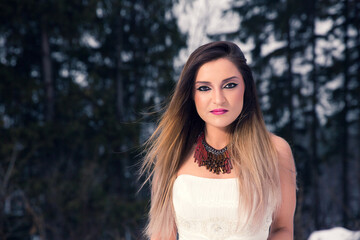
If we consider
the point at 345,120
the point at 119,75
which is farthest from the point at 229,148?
the point at 119,75

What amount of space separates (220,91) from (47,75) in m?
10.5

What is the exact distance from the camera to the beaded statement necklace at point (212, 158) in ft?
8.07

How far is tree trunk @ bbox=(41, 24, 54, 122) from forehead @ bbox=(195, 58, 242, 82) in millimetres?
10219

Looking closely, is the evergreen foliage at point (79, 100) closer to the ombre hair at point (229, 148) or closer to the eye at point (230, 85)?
the ombre hair at point (229, 148)

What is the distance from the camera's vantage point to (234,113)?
2.35m

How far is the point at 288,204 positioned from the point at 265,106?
10.5 m

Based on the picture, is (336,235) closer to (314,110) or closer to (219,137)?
(219,137)

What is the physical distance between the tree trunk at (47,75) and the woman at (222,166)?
32.6 feet

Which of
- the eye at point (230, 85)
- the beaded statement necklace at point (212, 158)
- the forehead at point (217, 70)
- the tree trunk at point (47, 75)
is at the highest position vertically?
the tree trunk at point (47, 75)

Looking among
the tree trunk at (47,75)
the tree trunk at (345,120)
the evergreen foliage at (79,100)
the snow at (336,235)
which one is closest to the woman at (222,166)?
the snow at (336,235)

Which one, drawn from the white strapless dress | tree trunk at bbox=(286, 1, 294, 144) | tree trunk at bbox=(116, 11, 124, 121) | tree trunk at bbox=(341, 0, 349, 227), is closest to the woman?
the white strapless dress

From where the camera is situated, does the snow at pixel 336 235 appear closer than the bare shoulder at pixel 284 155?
No

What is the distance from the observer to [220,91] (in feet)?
7.52

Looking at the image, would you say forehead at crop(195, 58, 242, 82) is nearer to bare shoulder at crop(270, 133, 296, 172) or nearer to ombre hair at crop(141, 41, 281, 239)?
ombre hair at crop(141, 41, 281, 239)
